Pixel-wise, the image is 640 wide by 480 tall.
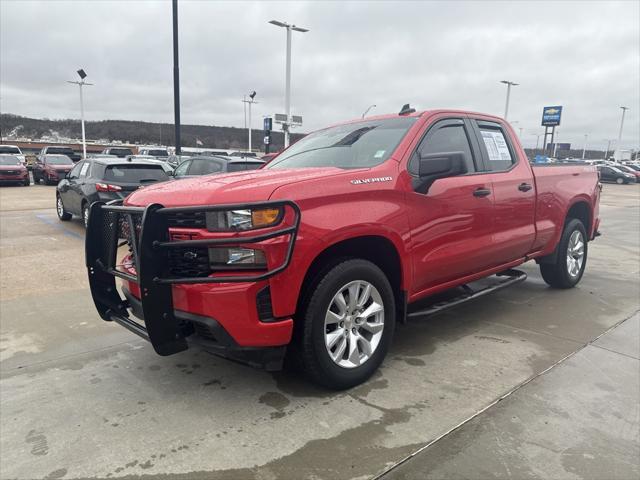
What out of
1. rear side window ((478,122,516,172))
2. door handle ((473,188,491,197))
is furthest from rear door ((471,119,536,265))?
door handle ((473,188,491,197))

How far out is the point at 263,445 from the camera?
2588 millimetres

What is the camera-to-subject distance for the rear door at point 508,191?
4.33 metres

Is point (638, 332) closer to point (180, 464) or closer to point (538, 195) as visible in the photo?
point (538, 195)

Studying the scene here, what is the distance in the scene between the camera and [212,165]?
11.5 meters

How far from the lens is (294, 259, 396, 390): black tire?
2.88 metres

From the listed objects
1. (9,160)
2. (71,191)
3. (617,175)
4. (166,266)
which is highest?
(166,266)

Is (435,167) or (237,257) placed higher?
(435,167)

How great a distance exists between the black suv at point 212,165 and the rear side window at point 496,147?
22.7 feet

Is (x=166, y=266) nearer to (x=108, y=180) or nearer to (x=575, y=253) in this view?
(x=575, y=253)

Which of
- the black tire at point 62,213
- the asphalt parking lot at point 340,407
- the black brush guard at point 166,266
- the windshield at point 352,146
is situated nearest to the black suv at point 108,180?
the black tire at point 62,213

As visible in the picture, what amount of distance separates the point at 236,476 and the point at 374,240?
1699mm

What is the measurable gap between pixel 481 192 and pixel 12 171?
22.6 meters

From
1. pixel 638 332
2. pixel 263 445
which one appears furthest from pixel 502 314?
pixel 263 445

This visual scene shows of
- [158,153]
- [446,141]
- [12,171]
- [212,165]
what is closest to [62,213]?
[212,165]
